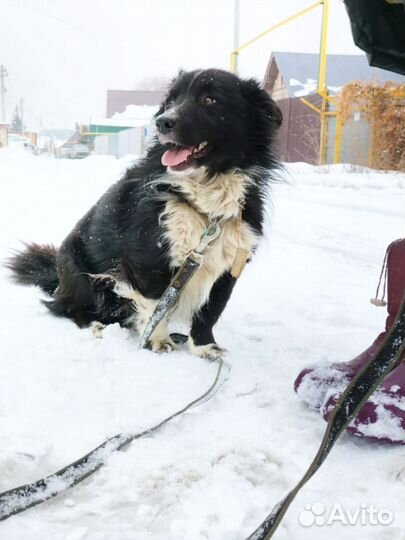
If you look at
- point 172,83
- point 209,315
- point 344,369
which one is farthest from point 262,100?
point 344,369

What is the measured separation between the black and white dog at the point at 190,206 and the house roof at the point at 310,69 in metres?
21.3

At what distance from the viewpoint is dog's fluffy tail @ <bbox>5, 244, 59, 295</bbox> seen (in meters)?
3.17

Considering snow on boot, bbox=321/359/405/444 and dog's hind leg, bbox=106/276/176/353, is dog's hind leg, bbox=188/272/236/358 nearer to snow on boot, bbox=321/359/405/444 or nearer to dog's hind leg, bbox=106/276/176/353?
dog's hind leg, bbox=106/276/176/353

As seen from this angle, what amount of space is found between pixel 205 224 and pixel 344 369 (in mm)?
894

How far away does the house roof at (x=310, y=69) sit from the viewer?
23297 mm

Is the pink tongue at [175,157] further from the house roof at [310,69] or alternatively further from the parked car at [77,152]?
the parked car at [77,152]

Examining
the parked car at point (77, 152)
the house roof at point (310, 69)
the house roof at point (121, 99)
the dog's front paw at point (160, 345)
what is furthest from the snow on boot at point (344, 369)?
the house roof at point (121, 99)

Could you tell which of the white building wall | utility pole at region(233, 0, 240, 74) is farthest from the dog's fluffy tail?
the white building wall

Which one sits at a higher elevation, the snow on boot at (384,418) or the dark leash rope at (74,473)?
the snow on boot at (384,418)

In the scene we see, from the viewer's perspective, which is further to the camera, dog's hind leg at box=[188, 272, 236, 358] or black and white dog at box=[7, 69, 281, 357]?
dog's hind leg at box=[188, 272, 236, 358]

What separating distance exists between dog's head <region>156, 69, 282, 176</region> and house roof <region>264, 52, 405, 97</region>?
2125 cm

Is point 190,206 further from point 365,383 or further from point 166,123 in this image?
point 365,383

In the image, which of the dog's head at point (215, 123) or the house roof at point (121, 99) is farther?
the house roof at point (121, 99)

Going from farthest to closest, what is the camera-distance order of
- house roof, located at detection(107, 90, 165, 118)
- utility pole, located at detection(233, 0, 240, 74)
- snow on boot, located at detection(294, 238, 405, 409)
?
house roof, located at detection(107, 90, 165, 118) < utility pole, located at detection(233, 0, 240, 74) < snow on boot, located at detection(294, 238, 405, 409)
